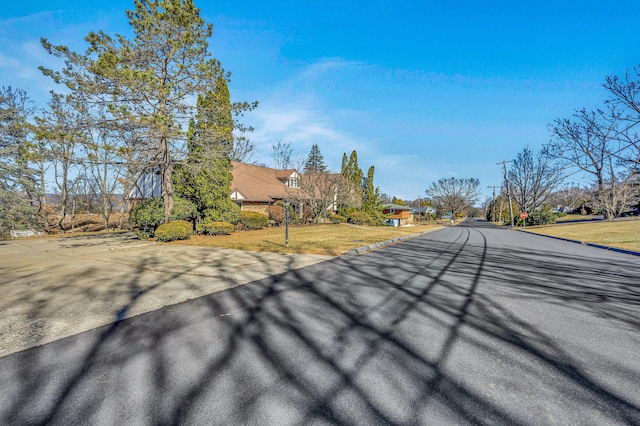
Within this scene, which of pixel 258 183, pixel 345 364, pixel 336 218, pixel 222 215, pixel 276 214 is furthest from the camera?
pixel 336 218

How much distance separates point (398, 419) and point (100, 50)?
15.4 m

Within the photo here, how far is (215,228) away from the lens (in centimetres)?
1505

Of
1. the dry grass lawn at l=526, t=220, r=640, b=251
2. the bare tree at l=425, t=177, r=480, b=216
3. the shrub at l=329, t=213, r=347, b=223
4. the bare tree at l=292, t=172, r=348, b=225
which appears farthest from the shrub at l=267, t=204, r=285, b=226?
the bare tree at l=425, t=177, r=480, b=216

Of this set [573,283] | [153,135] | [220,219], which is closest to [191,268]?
[153,135]

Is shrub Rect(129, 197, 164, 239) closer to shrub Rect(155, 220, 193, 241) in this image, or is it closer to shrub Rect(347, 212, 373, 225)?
shrub Rect(155, 220, 193, 241)

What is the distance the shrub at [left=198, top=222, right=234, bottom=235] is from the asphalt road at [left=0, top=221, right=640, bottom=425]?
11034 millimetres

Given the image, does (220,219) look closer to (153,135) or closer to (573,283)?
(153,135)

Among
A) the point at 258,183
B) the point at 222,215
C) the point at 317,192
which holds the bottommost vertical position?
the point at 222,215

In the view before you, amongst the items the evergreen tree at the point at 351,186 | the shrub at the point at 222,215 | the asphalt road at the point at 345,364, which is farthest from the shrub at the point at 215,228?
the evergreen tree at the point at 351,186

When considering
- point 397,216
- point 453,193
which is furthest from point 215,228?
point 453,193

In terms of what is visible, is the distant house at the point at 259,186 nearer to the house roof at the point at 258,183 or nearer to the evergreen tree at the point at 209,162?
the house roof at the point at 258,183

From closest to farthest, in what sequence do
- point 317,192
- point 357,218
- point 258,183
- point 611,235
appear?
1. point 611,235
2. point 317,192
3. point 258,183
4. point 357,218

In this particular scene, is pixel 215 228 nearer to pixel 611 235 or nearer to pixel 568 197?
pixel 611 235

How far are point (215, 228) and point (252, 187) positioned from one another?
12452 mm
